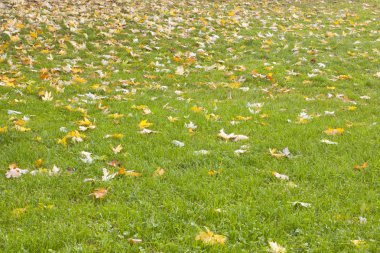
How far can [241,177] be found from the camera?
5.11 m

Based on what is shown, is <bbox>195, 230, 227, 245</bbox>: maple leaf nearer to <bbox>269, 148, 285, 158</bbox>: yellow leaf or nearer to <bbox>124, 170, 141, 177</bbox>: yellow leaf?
<bbox>124, 170, 141, 177</bbox>: yellow leaf

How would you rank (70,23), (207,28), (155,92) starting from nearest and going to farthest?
(155,92) → (70,23) → (207,28)

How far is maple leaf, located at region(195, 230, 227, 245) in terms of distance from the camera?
12.8 ft

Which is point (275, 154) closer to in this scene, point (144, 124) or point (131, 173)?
point (131, 173)

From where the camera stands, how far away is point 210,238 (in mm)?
3959

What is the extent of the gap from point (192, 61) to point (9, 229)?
7.01 metres

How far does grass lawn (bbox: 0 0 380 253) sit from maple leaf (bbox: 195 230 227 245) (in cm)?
2

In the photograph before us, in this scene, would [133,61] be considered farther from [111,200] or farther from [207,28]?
[111,200]

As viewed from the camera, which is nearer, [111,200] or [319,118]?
[111,200]

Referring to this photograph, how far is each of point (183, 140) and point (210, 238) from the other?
89.9 inches

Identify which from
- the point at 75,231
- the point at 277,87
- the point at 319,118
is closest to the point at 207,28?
the point at 277,87

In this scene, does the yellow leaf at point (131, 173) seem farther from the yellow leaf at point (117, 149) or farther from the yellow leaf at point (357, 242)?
the yellow leaf at point (357, 242)

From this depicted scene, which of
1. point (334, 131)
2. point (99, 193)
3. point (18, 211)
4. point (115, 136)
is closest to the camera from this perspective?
point (18, 211)

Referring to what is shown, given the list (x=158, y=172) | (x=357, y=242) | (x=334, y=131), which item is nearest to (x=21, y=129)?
(x=158, y=172)
